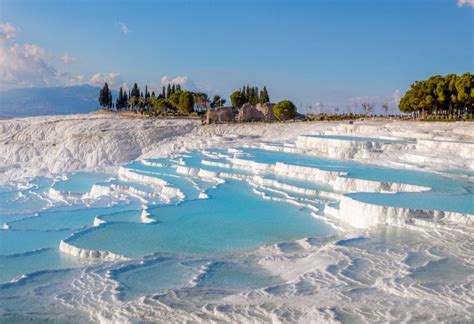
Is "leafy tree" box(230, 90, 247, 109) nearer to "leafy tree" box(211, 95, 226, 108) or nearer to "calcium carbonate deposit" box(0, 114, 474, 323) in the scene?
"leafy tree" box(211, 95, 226, 108)

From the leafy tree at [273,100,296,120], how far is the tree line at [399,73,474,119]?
7722 millimetres

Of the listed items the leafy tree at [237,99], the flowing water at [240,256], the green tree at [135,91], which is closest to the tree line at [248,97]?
the leafy tree at [237,99]

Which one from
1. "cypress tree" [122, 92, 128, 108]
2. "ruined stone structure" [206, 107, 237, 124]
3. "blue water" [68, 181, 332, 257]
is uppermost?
"cypress tree" [122, 92, 128, 108]

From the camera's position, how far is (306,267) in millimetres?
7711

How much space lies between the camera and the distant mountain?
16024cm

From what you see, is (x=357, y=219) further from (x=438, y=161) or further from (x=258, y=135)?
(x=258, y=135)

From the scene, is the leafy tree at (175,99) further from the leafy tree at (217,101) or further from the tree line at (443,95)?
the tree line at (443,95)

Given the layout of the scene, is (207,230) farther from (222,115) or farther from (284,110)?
(222,115)

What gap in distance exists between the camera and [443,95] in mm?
32094

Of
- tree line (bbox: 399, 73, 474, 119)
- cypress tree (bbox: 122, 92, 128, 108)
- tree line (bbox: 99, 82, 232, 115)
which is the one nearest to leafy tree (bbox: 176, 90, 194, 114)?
tree line (bbox: 99, 82, 232, 115)

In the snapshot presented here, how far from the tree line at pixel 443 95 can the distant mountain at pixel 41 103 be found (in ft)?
445

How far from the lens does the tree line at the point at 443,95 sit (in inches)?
1190

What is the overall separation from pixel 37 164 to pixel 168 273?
25187 mm

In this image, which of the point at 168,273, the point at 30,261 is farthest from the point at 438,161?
the point at 30,261
